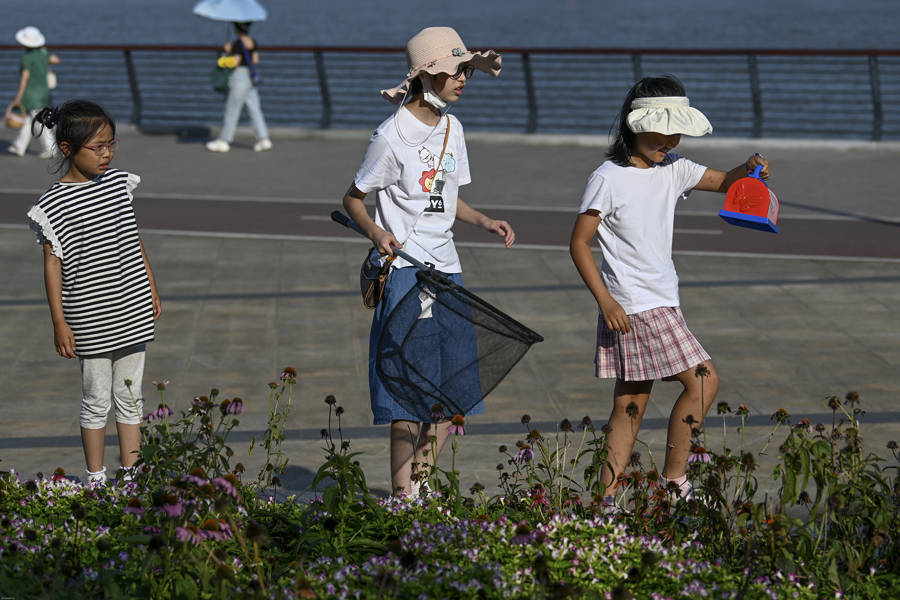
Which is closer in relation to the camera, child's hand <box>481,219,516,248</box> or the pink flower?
the pink flower

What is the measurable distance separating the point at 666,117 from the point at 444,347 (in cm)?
112

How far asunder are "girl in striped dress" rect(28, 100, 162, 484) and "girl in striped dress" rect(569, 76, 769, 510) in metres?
1.71

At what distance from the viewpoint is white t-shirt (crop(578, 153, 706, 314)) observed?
16.0 feet

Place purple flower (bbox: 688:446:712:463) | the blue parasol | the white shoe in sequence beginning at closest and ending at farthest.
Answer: purple flower (bbox: 688:446:712:463) < the blue parasol < the white shoe

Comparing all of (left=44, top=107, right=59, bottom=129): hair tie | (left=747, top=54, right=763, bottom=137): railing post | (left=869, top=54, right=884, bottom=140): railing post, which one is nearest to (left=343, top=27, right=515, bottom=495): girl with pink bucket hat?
(left=44, top=107, right=59, bottom=129): hair tie

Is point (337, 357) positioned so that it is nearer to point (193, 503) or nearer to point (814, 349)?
point (814, 349)

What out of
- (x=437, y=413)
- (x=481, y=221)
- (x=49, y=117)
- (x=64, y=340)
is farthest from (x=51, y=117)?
(x=437, y=413)

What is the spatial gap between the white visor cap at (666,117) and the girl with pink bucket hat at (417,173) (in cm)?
57

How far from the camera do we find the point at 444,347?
15.7 ft

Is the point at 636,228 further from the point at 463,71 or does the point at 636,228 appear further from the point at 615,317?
the point at 463,71

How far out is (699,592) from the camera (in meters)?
3.67

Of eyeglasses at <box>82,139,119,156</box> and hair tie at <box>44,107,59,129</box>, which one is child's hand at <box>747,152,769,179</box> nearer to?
eyeglasses at <box>82,139,119,156</box>

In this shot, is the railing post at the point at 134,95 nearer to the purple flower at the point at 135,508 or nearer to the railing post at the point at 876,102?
the railing post at the point at 876,102

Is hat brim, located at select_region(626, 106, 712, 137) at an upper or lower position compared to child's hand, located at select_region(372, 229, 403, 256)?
upper
